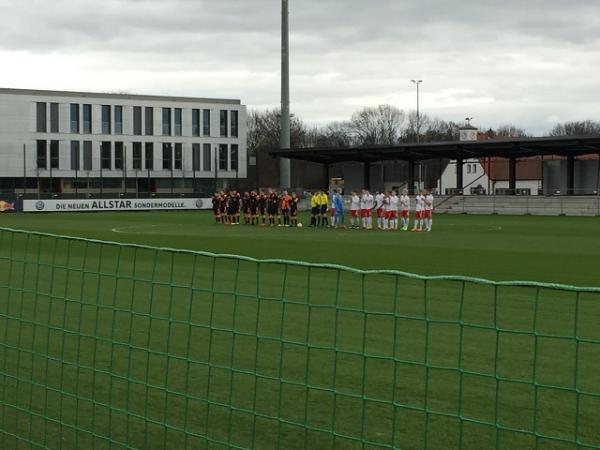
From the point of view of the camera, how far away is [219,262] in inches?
798

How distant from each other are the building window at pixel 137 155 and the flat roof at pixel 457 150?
24901mm

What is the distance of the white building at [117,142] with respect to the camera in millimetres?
85000

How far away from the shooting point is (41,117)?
86.3 meters

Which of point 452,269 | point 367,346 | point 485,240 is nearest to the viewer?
point 367,346

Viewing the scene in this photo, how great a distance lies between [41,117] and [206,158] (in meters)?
16.7

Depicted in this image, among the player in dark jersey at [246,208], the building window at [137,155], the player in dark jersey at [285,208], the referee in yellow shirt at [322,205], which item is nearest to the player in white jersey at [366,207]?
the referee in yellow shirt at [322,205]

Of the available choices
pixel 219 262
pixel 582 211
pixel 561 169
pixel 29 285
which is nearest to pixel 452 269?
pixel 219 262

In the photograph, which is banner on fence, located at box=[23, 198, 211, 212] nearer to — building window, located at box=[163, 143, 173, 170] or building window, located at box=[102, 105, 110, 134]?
building window, located at box=[163, 143, 173, 170]

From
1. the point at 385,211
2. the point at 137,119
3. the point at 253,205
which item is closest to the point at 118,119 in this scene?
the point at 137,119

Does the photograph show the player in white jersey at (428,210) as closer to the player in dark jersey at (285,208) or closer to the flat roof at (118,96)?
the player in dark jersey at (285,208)

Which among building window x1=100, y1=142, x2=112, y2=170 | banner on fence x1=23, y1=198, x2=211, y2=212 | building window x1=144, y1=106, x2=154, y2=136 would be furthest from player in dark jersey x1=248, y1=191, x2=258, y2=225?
building window x1=144, y1=106, x2=154, y2=136

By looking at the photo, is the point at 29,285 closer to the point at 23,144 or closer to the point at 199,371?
the point at 199,371

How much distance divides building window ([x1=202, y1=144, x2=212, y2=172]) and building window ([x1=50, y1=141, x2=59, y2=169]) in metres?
14.7

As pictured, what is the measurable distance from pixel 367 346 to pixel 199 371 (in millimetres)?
1895
